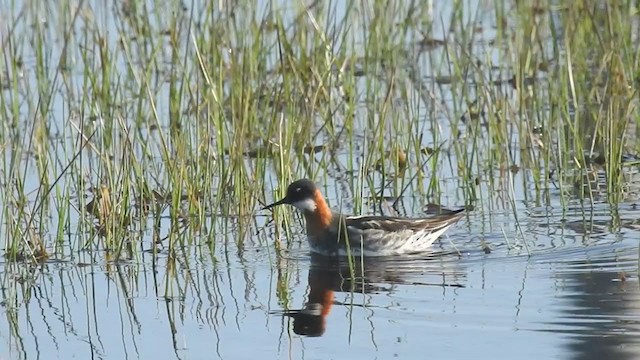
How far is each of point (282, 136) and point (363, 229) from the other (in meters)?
1.20

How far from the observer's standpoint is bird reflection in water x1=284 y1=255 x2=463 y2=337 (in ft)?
25.7

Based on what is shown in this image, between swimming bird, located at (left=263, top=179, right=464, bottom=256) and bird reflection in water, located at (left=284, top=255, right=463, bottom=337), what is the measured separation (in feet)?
0.28

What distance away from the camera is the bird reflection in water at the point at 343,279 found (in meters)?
7.84

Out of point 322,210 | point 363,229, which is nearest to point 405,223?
point 363,229

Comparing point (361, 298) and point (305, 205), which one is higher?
point (305, 205)

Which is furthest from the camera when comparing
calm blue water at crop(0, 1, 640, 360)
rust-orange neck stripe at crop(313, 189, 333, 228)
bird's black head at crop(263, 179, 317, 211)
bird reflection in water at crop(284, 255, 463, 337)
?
rust-orange neck stripe at crop(313, 189, 333, 228)

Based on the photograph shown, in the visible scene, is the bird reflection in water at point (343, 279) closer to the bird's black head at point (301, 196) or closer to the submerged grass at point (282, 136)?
the bird's black head at point (301, 196)

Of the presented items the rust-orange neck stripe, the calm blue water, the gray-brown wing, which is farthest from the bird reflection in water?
the rust-orange neck stripe

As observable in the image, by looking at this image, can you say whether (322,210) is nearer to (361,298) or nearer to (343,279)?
(343,279)

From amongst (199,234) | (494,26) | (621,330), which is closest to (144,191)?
(199,234)

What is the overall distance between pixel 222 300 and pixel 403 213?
8.04ft

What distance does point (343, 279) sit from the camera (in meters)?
8.92

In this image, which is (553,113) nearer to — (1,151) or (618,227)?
(618,227)

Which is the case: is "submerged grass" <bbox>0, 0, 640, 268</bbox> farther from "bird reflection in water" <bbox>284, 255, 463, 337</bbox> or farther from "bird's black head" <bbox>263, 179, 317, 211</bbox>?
"bird reflection in water" <bbox>284, 255, 463, 337</bbox>
